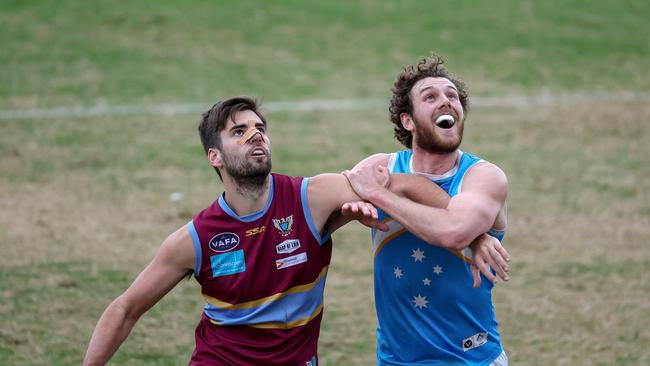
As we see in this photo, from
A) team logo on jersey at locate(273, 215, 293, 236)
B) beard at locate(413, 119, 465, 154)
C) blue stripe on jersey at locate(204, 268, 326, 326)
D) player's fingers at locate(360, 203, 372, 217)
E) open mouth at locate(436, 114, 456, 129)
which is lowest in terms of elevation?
blue stripe on jersey at locate(204, 268, 326, 326)

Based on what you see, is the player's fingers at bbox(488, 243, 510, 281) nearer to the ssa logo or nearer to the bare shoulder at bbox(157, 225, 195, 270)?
the ssa logo

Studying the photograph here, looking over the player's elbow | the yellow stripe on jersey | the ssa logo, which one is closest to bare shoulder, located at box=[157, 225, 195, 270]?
the ssa logo

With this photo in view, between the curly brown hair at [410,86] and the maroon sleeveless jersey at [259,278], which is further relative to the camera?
the curly brown hair at [410,86]

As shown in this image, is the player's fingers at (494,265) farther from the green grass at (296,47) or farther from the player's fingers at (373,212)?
the green grass at (296,47)

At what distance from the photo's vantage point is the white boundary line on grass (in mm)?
16875

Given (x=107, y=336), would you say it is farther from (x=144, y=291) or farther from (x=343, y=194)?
(x=343, y=194)

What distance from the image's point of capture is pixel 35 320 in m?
9.12

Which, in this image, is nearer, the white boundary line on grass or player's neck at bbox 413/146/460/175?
player's neck at bbox 413/146/460/175

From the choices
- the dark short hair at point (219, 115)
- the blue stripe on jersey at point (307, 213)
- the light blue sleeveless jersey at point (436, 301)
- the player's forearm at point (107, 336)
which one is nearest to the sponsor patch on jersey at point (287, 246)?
the blue stripe on jersey at point (307, 213)

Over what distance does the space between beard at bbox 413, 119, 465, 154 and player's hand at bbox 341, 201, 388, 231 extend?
1.83ft

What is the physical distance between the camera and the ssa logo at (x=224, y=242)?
19.1 feet

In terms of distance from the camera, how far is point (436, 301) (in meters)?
5.99

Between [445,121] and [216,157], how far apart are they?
139 cm

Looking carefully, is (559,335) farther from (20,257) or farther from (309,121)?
(309,121)
